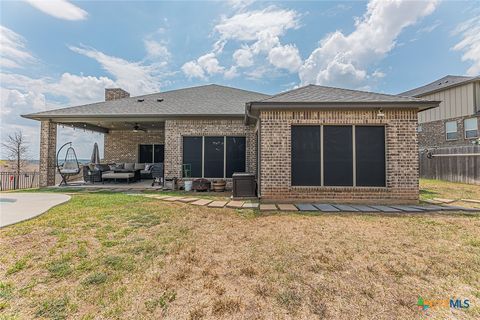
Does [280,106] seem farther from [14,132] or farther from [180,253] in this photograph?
[14,132]

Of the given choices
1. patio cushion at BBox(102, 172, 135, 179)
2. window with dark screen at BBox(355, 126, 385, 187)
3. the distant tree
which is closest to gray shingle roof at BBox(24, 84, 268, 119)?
patio cushion at BBox(102, 172, 135, 179)

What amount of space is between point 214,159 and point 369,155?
19.3 ft

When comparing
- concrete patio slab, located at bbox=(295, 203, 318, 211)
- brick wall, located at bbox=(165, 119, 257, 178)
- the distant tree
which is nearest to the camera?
concrete patio slab, located at bbox=(295, 203, 318, 211)

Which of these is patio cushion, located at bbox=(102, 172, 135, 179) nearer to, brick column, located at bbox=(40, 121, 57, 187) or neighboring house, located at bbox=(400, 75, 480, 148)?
brick column, located at bbox=(40, 121, 57, 187)

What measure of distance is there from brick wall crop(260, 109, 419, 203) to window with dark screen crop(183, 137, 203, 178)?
148 inches

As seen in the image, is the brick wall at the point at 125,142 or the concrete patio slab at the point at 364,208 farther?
the brick wall at the point at 125,142

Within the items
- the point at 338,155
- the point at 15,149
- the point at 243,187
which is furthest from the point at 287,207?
the point at 15,149

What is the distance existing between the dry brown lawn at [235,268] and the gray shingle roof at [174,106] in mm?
5803

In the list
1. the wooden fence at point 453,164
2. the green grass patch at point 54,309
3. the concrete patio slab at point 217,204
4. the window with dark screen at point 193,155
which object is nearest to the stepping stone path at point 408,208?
the concrete patio slab at point 217,204

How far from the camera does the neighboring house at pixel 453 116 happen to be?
14.1 meters

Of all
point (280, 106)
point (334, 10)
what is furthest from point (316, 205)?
point (334, 10)

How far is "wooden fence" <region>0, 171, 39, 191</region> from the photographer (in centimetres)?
1092

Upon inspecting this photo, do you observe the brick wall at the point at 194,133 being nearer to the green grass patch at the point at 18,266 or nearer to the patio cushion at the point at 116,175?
the patio cushion at the point at 116,175

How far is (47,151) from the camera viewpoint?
995 centimetres
